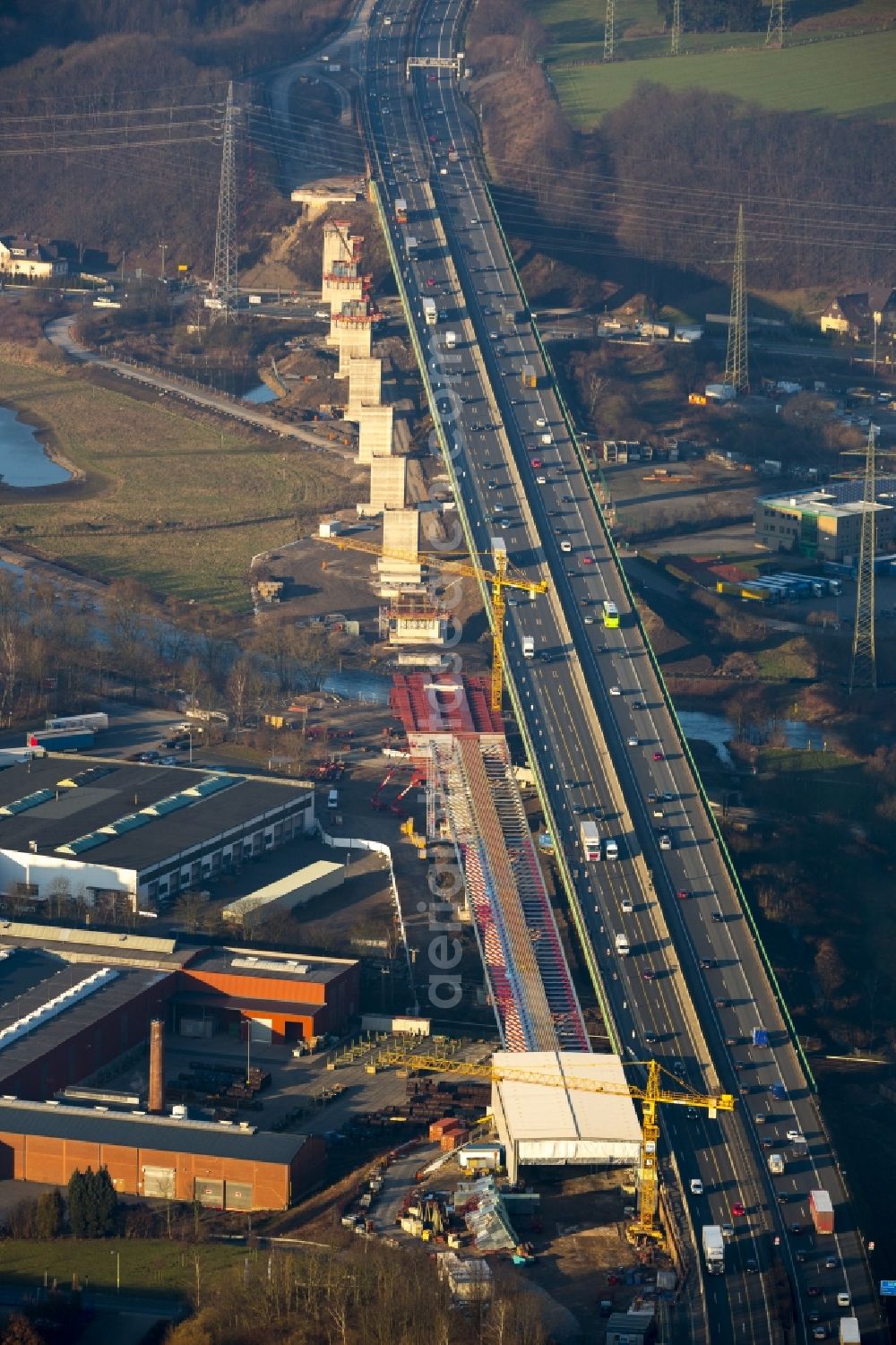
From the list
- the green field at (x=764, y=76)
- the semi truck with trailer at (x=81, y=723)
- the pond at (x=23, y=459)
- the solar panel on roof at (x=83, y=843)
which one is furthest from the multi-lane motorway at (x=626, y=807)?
the green field at (x=764, y=76)

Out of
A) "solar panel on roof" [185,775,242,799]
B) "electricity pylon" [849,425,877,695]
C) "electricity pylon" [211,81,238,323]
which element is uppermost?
"electricity pylon" [211,81,238,323]

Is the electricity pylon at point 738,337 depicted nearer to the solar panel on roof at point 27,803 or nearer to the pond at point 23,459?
the pond at point 23,459

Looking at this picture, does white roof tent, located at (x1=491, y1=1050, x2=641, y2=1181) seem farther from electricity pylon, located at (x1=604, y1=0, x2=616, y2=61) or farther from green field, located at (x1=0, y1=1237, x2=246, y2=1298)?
electricity pylon, located at (x1=604, y1=0, x2=616, y2=61)

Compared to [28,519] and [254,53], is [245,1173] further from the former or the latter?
[254,53]

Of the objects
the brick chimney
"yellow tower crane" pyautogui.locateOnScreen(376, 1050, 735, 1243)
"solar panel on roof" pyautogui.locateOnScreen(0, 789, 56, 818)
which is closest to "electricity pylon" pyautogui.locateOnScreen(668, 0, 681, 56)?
"solar panel on roof" pyautogui.locateOnScreen(0, 789, 56, 818)

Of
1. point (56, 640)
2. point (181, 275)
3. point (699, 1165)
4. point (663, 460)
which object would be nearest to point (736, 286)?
point (663, 460)
